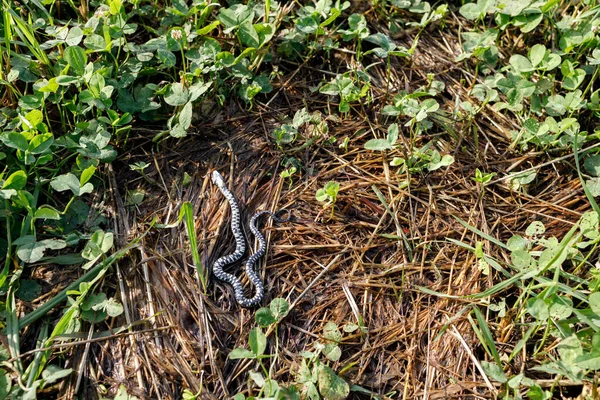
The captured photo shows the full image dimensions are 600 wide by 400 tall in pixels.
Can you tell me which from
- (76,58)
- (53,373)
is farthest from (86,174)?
(53,373)

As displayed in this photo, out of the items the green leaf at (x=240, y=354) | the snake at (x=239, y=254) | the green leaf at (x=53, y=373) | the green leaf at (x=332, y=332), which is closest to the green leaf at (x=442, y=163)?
the snake at (x=239, y=254)

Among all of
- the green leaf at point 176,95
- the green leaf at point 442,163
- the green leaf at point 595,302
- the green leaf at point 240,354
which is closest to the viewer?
the green leaf at point 240,354

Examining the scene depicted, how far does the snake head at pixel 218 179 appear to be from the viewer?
13.1 ft

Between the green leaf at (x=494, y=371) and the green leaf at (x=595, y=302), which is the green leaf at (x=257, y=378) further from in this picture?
the green leaf at (x=595, y=302)

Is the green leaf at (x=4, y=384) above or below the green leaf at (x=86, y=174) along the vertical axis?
below

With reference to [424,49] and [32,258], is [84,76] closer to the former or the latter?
[32,258]

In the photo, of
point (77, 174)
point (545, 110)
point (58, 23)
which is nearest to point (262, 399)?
point (77, 174)

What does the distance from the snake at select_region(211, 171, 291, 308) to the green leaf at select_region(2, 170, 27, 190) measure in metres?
1.23

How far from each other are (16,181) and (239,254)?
1.47 m

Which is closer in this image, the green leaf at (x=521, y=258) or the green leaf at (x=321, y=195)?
the green leaf at (x=521, y=258)

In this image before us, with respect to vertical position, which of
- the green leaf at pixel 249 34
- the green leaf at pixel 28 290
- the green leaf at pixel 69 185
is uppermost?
the green leaf at pixel 249 34

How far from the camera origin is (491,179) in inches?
163

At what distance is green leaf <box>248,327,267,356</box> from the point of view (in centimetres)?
315

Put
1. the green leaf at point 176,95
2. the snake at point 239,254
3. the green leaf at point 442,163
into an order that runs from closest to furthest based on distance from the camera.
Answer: the snake at point 239,254
the green leaf at point 442,163
the green leaf at point 176,95
